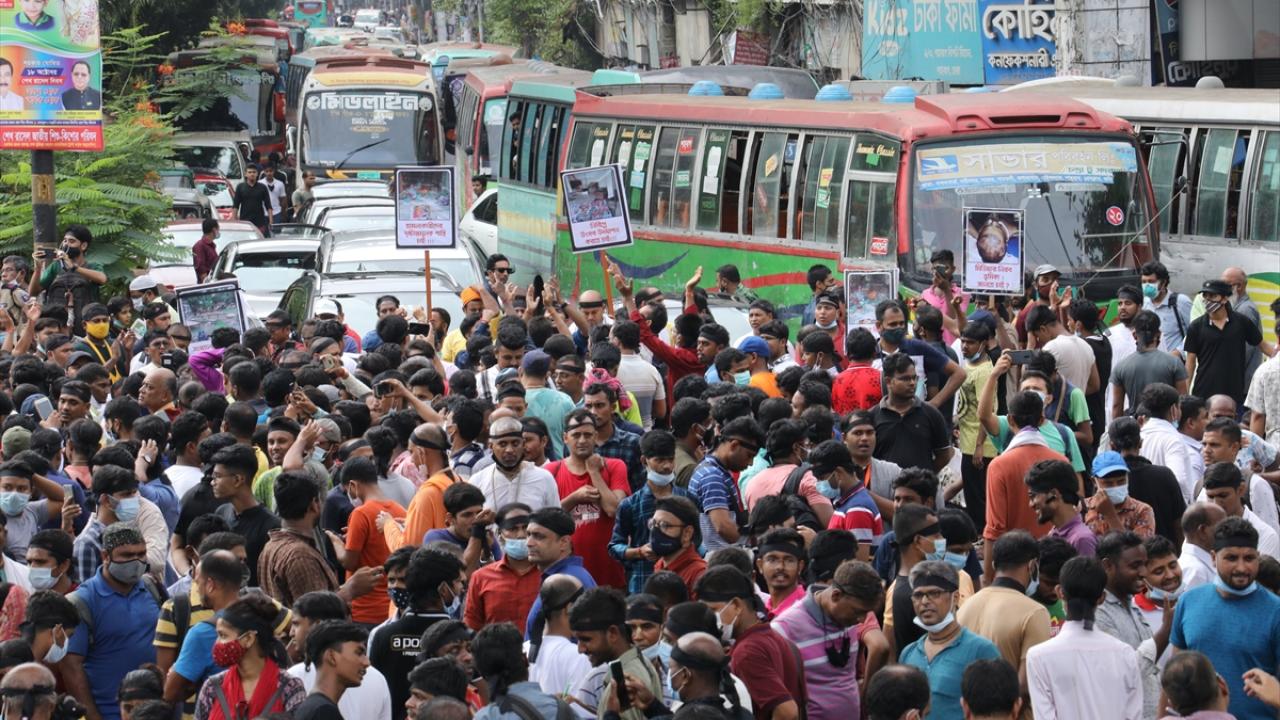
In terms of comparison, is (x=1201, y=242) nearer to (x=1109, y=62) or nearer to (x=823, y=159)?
(x=823, y=159)

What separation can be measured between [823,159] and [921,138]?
1.48 metres

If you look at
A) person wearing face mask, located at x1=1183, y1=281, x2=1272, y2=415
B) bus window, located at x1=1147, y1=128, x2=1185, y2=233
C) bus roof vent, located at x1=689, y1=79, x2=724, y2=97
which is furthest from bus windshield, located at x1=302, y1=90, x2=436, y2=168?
person wearing face mask, located at x1=1183, y1=281, x2=1272, y2=415

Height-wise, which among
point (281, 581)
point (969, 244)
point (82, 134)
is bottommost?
point (281, 581)

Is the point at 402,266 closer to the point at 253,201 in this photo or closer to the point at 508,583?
the point at 508,583

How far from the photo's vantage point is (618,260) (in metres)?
21.1

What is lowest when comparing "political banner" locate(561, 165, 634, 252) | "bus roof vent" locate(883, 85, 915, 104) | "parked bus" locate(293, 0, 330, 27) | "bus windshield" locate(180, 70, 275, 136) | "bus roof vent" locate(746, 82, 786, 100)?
"political banner" locate(561, 165, 634, 252)

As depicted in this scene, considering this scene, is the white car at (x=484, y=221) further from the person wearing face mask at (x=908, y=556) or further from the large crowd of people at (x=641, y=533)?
the person wearing face mask at (x=908, y=556)

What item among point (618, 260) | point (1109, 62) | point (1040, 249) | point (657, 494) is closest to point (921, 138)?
point (1040, 249)

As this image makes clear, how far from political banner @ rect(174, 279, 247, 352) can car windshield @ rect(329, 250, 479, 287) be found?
356 cm

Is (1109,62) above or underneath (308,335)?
above

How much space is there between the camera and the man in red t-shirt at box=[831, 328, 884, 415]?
10867 mm

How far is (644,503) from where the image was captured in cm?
858

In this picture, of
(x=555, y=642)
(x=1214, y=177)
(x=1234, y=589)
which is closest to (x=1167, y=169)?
(x=1214, y=177)

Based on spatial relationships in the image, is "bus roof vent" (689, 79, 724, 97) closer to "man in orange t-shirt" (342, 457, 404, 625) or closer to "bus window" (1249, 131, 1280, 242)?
"bus window" (1249, 131, 1280, 242)
